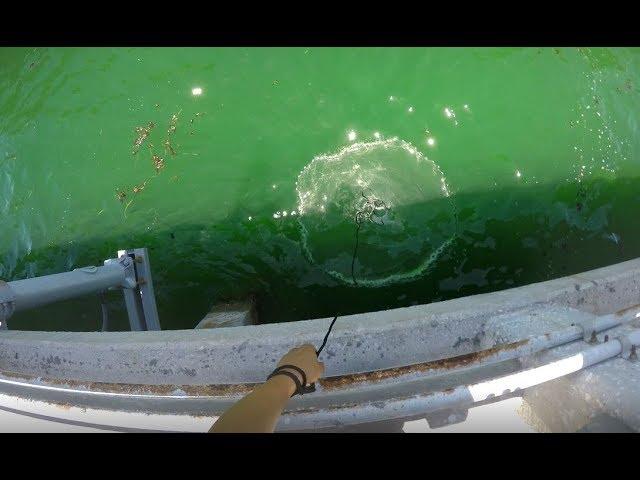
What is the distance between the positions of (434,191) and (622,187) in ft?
6.12

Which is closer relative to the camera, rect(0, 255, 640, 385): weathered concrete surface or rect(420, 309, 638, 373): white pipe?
rect(420, 309, 638, 373): white pipe

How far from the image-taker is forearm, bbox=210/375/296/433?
3.98 ft

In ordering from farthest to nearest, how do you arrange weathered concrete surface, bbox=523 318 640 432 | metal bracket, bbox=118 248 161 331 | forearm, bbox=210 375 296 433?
1. metal bracket, bbox=118 248 161 331
2. weathered concrete surface, bbox=523 318 640 432
3. forearm, bbox=210 375 296 433

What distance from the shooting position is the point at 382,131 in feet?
13.3

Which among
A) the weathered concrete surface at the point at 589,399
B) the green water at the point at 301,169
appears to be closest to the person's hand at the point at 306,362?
the weathered concrete surface at the point at 589,399

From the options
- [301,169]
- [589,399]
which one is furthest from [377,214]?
[589,399]

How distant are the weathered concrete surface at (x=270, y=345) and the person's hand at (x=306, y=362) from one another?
207 millimetres

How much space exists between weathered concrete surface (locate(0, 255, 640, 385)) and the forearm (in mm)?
484

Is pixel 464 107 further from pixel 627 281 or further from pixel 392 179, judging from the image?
pixel 627 281

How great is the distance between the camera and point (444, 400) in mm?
1589

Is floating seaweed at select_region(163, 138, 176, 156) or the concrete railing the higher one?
floating seaweed at select_region(163, 138, 176, 156)

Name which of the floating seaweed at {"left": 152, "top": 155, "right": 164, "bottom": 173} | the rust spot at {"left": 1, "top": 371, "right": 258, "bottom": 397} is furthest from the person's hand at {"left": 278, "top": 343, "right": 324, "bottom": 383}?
the floating seaweed at {"left": 152, "top": 155, "right": 164, "bottom": 173}

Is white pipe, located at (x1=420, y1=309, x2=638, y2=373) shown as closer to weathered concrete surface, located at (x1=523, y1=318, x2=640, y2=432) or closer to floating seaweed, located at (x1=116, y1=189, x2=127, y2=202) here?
weathered concrete surface, located at (x1=523, y1=318, x2=640, y2=432)

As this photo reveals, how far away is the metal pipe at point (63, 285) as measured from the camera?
2549mm
